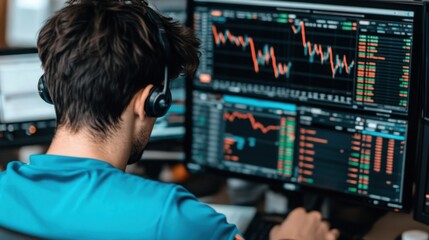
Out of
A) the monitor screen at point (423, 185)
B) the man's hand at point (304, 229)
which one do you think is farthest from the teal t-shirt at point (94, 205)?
the monitor screen at point (423, 185)

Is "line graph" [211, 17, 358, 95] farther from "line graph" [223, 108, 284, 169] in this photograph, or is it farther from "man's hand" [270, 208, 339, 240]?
"man's hand" [270, 208, 339, 240]

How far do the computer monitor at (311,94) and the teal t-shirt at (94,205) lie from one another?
54cm

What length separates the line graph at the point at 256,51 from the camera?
1.73 meters

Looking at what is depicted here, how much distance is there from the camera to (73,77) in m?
1.23

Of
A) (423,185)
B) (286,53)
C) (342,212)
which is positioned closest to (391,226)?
(342,212)

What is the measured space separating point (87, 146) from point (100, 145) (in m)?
0.02

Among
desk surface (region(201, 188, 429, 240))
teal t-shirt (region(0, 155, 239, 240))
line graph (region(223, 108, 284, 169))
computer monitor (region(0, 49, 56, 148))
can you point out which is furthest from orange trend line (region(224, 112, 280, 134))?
teal t-shirt (region(0, 155, 239, 240))

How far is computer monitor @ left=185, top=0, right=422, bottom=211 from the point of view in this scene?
5.24 ft

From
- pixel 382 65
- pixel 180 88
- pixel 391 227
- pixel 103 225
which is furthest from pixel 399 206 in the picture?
pixel 103 225

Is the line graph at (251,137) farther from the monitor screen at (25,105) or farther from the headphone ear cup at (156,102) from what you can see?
the headphone ear cup at (156,102)

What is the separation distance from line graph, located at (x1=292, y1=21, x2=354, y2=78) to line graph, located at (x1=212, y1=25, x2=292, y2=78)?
0.19ft

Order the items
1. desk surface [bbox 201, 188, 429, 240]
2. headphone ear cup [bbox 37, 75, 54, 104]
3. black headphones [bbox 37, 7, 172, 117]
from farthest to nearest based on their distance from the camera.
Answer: desk surface [bbox 201, 188, 429, 240] → headphone ear cup [bbox 37, 75, 54, 104] → black headphones [bbox 37, 7, 172, 117]

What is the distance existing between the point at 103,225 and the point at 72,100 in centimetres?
23

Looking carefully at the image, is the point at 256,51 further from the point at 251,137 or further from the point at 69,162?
the point at 69,162
